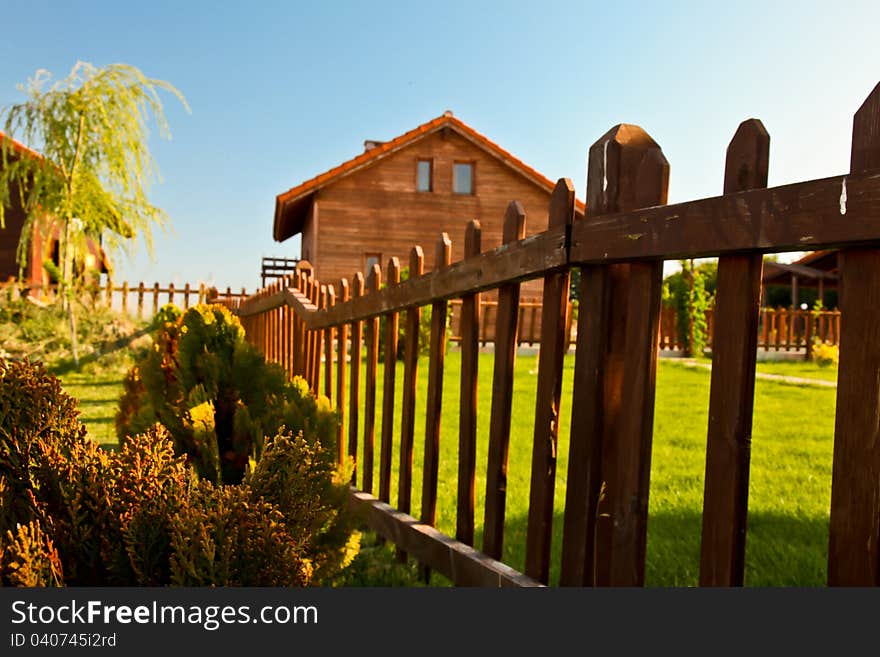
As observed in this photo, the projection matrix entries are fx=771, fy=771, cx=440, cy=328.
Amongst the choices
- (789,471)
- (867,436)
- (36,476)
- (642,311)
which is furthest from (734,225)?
(789,471)

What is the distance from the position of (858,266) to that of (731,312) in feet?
1.01

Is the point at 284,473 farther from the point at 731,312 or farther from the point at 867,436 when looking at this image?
the point at 867,436

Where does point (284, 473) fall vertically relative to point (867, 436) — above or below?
below

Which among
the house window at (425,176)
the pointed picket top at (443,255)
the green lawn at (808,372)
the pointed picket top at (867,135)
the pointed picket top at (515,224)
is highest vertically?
the house window at (425,176)

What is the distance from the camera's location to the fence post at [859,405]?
1645 mm

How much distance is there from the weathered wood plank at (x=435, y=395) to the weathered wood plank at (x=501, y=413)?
1.59 ft

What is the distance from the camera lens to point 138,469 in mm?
1922

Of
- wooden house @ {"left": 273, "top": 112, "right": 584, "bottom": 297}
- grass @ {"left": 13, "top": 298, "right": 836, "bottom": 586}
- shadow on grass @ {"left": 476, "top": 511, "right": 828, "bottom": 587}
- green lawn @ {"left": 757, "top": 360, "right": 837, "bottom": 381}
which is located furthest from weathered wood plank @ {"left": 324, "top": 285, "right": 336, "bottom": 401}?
wooden house @ {"left": 273, "top": 112, "right": 584, "bottom": 297}

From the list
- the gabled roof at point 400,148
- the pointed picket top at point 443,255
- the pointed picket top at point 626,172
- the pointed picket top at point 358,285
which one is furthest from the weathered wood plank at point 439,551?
the gabled roof at point 400,148

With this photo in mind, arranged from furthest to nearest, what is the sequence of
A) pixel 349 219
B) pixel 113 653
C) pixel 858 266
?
pixel 349 219, pixel 858 266, pixel 113 653

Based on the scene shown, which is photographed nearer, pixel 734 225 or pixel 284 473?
pixel 734 225

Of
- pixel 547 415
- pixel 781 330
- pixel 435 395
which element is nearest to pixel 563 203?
pixel 547 415

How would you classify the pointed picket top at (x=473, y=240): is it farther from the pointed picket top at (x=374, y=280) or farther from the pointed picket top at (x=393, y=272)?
the pointed picket top at (x=374, y=280)

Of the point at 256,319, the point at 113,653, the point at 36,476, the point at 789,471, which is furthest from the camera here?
the point at 256,319
